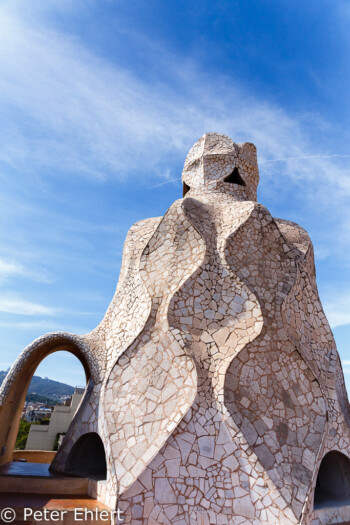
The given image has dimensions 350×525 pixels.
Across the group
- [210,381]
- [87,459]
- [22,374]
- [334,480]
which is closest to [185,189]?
[210,381]

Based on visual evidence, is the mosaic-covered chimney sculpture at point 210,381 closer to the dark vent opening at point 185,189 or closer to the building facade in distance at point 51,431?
the dark vent opening at point 185,189

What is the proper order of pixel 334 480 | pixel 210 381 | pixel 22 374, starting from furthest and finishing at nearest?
pixel 22 374
pixel 334 480
pixel 210 381

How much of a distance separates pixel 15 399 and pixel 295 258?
5.51 m

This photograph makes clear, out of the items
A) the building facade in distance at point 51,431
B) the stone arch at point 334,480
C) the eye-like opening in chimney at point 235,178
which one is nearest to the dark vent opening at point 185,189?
the eye-like opening in chimney at point 235,178

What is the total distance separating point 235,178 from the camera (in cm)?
900

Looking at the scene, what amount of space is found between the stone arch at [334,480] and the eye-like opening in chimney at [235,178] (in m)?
5.73

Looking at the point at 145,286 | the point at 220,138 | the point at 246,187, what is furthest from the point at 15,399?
the point at 220,138

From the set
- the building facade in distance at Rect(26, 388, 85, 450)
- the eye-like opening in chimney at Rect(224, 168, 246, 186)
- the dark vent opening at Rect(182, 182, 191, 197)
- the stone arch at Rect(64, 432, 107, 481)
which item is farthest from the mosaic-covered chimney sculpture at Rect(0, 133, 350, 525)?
the building facade in distance at Rect(26, 388, 85, 450)

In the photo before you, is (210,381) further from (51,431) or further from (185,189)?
(51,431)

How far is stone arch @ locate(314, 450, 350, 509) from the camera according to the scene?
5613 millimetres

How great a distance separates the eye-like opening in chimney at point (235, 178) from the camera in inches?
348

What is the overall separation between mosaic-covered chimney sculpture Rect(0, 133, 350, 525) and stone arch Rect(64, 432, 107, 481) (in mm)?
23

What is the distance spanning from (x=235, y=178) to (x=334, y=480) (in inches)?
245

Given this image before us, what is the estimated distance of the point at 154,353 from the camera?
5.68 metres
